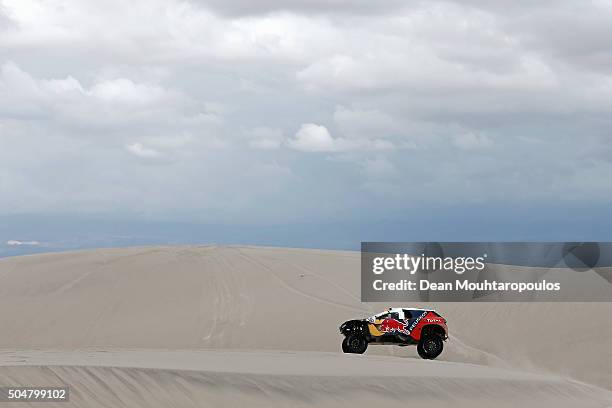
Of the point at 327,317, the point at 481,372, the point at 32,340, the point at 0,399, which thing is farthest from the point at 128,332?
the point at 0,399

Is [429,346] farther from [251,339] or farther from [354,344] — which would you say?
[251,339]

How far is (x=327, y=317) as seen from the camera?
106 ft

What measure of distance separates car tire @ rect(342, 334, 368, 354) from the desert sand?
1.27 feet

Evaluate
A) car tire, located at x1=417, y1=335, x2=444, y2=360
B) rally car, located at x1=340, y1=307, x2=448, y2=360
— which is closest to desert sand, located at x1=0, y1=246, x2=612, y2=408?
rally car, located at x1=340, y1=307, x2=448, y2=360

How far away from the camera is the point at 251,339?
30156 mm

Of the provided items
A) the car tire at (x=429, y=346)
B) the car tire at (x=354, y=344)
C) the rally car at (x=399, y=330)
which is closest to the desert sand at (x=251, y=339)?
the car tire at (x=354, y=344)

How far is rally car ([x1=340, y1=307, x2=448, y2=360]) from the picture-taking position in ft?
82.0

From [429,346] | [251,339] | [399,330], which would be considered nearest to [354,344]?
[399,330]

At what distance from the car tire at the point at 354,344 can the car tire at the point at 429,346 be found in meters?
1.57

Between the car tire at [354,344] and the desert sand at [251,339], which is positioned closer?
the desert sand at [251,339]

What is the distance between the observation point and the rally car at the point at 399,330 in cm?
2500

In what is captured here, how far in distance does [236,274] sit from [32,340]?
9240mm

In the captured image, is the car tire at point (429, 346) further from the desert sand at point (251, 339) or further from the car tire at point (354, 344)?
the car tire at point (354, 344)

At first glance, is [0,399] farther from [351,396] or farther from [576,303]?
[576,303]
